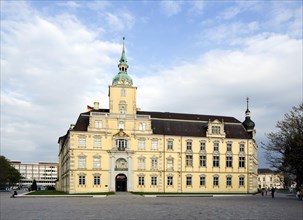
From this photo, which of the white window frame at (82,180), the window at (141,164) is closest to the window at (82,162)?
the white window frame at (82,180)

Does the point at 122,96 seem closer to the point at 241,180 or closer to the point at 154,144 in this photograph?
the point at 154,144

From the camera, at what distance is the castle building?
72.4 m

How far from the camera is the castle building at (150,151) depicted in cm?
7238

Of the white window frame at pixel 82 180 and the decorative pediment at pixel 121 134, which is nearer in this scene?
the white window frame at pixel 82 180

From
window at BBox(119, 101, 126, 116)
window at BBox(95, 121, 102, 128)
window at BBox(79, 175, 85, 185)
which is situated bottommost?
window at BBox(79, 175, 85, 185)

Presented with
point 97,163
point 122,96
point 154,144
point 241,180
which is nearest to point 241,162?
point 241,180

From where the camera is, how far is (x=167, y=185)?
75.4 meters

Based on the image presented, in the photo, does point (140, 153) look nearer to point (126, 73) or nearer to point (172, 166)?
point (172, 166)

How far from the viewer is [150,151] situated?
75062 mm

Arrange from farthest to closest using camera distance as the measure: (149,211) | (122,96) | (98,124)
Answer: (122,96) → (98,124) → (149,211)

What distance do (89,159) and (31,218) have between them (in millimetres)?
48259

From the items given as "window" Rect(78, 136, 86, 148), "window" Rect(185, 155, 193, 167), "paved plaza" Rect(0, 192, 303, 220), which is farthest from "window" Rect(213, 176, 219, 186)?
"paved plaza" Rect(0, 192, 303, 220)

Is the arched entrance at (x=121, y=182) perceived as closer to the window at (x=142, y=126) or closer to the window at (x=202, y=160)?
the window at (x=142, y=126)

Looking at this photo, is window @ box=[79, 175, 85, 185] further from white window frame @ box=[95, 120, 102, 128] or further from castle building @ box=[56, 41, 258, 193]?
white window frame @ box=[95, 120, 102, 128]
